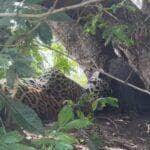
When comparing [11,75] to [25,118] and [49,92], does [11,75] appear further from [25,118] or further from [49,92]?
[49,92]

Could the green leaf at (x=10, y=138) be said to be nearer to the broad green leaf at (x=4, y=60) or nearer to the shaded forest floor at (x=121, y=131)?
the broad green leaf at (x=4, y=60)

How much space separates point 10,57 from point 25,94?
1811 mm

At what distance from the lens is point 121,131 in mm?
3104

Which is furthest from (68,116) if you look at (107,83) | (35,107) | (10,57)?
(107,83)

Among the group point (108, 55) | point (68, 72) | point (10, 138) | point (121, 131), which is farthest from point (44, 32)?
point (108, 55)

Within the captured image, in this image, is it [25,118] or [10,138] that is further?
[25,118]

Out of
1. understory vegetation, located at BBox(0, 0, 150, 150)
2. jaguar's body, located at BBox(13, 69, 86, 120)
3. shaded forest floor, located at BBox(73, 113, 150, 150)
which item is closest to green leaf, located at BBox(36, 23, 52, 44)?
understory vegetation, located at BBox(0, 0, 150, 150)

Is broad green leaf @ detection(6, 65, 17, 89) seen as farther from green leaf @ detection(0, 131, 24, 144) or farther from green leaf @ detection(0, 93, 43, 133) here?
green leaf @ detection(0, 131, 24, 144)

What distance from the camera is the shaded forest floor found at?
2.76 metres

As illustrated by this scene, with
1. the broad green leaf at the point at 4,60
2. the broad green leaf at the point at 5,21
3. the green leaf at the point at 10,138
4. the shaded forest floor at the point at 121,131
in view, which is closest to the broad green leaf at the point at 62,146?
the green leaf at the point at 10,138

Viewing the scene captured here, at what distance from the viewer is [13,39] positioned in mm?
1528

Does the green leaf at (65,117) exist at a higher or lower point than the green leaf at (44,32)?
lower

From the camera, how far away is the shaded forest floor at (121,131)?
276 centimetres

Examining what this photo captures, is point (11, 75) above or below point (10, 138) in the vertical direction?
above
